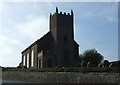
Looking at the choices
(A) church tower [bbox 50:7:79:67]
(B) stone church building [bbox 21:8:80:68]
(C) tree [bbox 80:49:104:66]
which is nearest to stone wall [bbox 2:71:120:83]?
(B) stone church building [bbox 21:8:80:68]

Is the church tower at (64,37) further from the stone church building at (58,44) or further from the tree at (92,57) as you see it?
the tree at (92,57)

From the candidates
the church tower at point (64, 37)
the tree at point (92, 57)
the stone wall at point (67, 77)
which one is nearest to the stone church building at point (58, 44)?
the church tower at point (64, 37)

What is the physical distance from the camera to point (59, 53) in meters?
68.7

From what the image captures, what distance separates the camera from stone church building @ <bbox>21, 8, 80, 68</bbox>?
6794 centimetres

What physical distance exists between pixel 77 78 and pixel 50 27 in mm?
41195

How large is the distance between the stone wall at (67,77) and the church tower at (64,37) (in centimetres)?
1972

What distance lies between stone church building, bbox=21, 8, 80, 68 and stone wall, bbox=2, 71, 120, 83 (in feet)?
56.1

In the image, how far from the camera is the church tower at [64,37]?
2734 inches

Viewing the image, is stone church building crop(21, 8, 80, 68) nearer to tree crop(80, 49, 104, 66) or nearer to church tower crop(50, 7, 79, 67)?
church tower crop(50, 7, 79, 67)

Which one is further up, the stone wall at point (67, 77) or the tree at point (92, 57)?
the tree at point (92, 57)

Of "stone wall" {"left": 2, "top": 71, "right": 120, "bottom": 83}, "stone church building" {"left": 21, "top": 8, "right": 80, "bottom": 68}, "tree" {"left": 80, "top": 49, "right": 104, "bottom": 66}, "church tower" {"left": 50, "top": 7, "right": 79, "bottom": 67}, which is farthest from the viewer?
"tree" {"left": 80, "top": 49, "right": 104, "bottom": 66}

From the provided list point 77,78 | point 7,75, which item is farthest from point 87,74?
point 7,75

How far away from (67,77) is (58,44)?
114ft

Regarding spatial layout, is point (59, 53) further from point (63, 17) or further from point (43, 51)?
point (63, 17)
